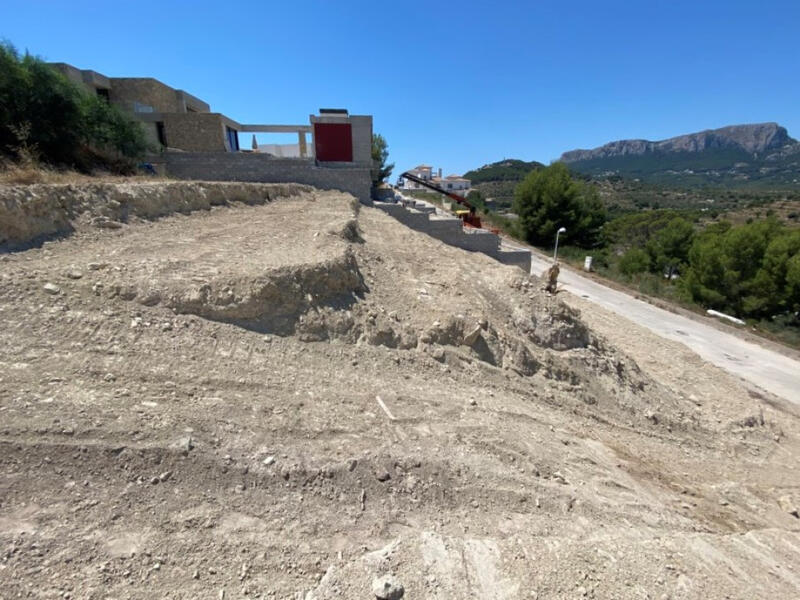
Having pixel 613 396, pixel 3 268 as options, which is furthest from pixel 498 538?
pixel 3 268

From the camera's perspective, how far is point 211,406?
3.48 m

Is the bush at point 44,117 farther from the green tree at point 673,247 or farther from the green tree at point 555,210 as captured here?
the green tree at point 673,247

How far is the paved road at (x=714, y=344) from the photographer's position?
36.5 ft

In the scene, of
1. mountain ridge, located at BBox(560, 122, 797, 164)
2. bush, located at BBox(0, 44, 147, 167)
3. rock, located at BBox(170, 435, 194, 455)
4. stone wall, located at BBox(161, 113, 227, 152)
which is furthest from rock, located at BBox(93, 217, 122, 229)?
mountain ridge, located at BBox(560, 122, 797, 164)

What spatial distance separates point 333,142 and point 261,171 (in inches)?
161

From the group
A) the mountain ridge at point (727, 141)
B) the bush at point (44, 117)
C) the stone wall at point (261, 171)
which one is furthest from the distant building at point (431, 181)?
the mountain ridge at point (727, 141)

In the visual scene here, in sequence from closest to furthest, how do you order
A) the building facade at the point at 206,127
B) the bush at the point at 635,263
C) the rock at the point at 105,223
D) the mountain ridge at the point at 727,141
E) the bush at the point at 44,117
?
the rock at the point at 105,223, the bush at the point at 44,117, the building facade at the point at 206,127, the bush at the point at 635,263, the mountain ridge at the point at 727,141

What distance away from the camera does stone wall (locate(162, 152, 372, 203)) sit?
12.3 m

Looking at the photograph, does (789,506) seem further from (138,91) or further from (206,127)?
(138,91)

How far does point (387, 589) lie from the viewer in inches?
96.2

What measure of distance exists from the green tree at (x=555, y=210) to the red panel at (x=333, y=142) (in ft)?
57.8

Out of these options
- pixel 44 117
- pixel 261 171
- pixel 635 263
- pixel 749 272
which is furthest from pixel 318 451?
pixel 635 263

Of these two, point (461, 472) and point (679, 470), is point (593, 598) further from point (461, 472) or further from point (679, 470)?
point (679, 470)

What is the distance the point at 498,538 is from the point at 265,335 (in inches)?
131
